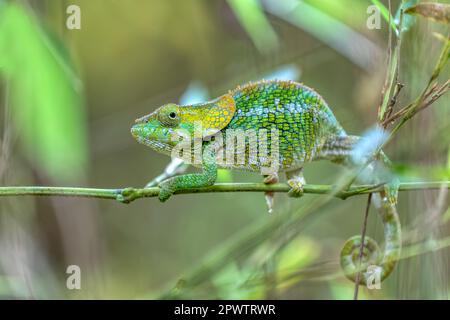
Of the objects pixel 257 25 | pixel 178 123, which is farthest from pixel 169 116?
pixel 257 25

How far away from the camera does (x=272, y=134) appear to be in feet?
5.74

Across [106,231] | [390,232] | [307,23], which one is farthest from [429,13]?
[106,231]

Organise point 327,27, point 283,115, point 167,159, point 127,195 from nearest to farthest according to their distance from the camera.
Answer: point 127,195 < point 283,115 < point 327,27 < point 167,159

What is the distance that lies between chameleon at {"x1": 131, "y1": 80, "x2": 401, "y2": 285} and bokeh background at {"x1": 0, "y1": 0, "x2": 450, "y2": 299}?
72 millimetres

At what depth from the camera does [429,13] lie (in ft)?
4.04

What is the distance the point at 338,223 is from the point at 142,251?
1.49 meters

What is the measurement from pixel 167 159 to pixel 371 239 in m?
2.79

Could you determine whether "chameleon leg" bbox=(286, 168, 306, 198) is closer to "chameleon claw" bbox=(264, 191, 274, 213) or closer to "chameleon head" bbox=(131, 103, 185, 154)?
"chameleon claw" bbox=(264, 191, 274, 213)

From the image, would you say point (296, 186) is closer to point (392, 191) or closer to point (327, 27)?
point (392, 191)

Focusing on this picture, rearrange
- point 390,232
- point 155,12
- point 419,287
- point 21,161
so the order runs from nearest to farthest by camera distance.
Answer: point 419,287, point 390,232, point 21,161, point 155,12

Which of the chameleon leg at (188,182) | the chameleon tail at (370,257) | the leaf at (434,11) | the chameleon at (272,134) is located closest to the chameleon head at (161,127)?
the chameleon at (272,134)

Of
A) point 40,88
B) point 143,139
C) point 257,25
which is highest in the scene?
point 257,25
